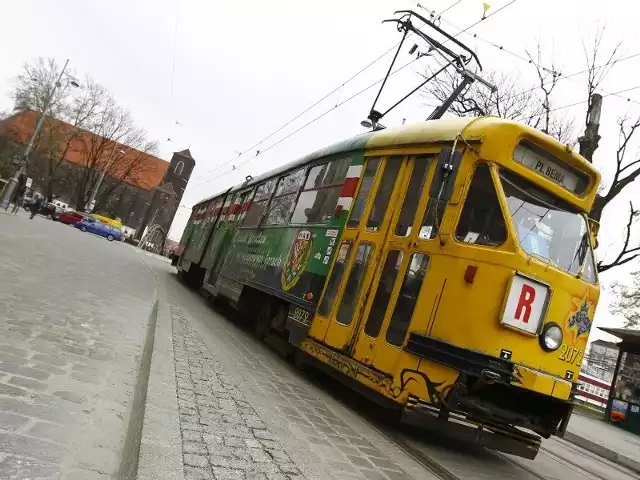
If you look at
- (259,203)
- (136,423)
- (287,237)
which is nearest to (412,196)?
(287,237)

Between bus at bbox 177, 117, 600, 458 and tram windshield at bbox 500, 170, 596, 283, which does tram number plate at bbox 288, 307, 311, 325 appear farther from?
tram windshield at bbox 500, 170, 596, 283

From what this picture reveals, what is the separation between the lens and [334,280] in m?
6.47

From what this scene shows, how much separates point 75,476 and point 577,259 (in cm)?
501

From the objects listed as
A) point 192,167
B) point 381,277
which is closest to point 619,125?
point 381,277

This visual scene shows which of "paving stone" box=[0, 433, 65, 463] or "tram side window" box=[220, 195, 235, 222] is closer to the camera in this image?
"paving stone" box=[0, 433, 65, 463]

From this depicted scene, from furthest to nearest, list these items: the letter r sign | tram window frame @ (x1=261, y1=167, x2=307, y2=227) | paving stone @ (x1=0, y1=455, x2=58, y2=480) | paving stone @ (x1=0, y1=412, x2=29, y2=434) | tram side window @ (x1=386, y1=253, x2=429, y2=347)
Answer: tram window frame @ (x1=261, y1=167, x2=307, y2=227), tram side window @ (x1=386, y1=253, x2=429, y2=347), the letter r sign, paving stone @ (x1=0, y1=412, x2=29, y2=434), paving stone @ (x1=0, y1=455, x2=58, y2=480)

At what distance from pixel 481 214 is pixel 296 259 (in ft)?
10.7

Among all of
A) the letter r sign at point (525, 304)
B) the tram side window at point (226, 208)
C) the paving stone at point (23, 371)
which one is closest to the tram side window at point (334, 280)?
the letter r sign at point (525, 304)

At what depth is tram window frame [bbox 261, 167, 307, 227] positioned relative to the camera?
8961 mm

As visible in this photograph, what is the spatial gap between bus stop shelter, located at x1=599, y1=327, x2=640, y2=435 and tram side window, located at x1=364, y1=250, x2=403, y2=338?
45.3 feet

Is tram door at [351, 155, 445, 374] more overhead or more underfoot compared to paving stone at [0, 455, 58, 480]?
more overhead

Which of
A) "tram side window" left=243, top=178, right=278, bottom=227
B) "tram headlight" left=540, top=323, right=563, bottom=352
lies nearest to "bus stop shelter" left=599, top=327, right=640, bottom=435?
"tram side window" left=243, top=178, right=278, bottom=227

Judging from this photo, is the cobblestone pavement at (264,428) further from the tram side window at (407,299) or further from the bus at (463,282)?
the tram side window at (407,299)

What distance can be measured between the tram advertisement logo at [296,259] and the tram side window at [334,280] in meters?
0.88
